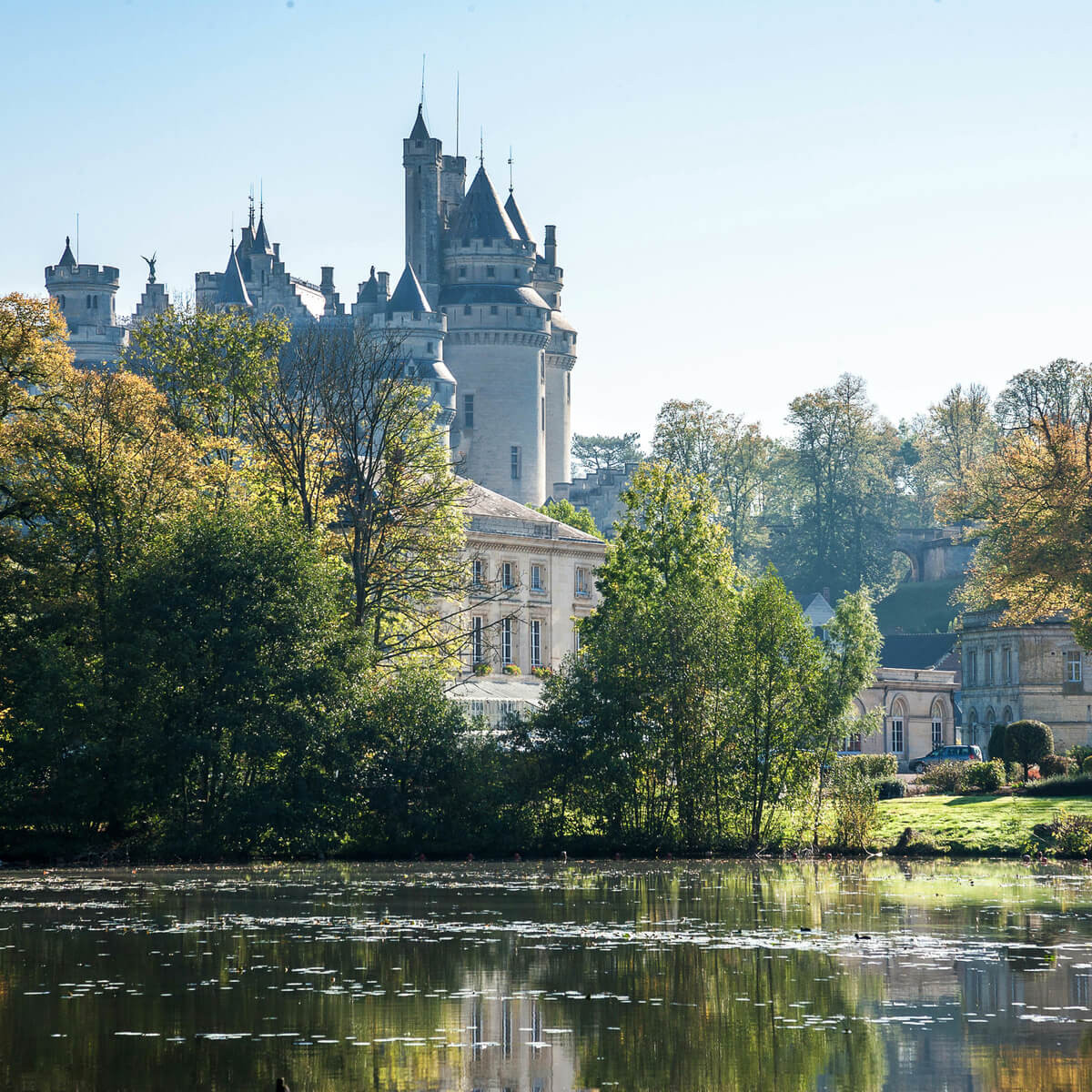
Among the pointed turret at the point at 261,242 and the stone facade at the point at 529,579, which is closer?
the stone facade at the point at 529,579

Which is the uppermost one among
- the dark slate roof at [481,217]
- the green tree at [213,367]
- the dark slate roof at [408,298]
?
the dark slate roof at [481,217]

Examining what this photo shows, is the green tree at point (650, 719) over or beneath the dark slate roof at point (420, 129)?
beneath

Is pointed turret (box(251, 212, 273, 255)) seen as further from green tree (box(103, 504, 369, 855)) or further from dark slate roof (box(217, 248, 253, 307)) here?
green tree (box(103, 504, 369, 855))

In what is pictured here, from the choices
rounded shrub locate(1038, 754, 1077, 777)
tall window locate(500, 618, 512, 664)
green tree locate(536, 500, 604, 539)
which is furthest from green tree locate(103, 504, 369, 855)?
green tree locate(536, 500, 604, 539)

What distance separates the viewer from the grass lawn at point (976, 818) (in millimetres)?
37969

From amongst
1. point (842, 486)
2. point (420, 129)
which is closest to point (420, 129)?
point (420, 129)

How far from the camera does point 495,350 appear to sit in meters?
115

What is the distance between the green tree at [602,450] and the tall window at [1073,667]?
9582cm

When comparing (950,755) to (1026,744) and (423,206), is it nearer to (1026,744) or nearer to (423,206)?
(1026,744)

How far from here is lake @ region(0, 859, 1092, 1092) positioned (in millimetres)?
12891

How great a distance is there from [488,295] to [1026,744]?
2639 inches

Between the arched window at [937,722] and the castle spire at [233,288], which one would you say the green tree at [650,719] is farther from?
the castle spire at [233,288]

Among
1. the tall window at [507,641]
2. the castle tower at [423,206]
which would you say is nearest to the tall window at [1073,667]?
the tall window at [507,641]

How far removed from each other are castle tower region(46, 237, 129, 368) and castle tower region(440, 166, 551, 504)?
25.0m
